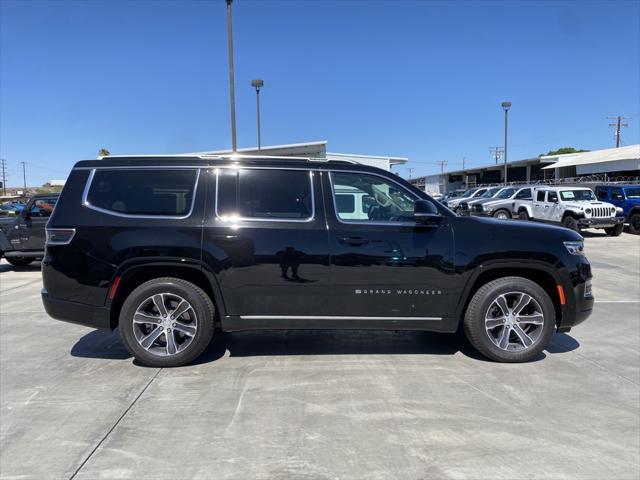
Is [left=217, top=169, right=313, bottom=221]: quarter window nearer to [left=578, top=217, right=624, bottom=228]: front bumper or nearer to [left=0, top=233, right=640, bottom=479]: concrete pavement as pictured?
[left=0, top=233, right=640, bottom=479]: concrete pavement

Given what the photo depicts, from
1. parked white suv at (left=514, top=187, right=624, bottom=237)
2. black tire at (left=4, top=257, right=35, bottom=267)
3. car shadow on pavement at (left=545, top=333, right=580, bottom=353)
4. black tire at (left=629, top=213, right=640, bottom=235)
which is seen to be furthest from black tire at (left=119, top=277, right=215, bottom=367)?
black tire at (left=629, top=213, right=640, bottom=235)

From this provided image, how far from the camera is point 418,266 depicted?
4.28 metres

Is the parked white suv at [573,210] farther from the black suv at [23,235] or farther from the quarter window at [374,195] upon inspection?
the black suv at [23,235]

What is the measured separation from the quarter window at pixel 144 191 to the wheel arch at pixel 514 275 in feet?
8.97

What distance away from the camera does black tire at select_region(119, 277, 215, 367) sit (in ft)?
14.1

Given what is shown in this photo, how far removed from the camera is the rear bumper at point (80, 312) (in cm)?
431

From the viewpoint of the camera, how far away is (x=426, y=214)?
4.21 metres

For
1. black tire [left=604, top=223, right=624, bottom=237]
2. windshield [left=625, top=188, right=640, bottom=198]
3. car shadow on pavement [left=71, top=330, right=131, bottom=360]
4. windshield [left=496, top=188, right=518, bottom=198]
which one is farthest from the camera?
windshield [left=496, top=188, right=518, bottom=198]

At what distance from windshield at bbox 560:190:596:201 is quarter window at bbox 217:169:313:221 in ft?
57.3

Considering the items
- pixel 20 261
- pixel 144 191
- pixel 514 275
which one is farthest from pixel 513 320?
pixel 20 261

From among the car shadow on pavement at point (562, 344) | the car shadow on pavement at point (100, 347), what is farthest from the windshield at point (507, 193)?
the car shadow on pavement at point (100, 347)

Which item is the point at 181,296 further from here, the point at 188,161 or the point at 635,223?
the point at 635,223

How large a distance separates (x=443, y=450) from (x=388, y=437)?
366 millimetres

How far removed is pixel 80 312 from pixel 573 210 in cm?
1814
